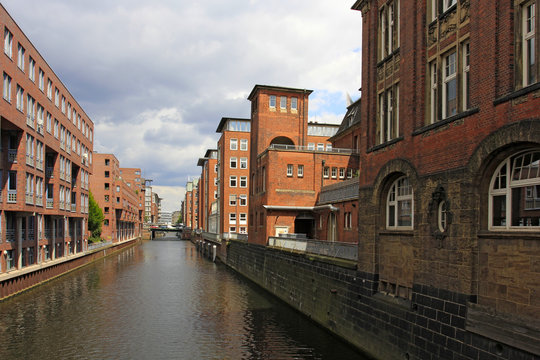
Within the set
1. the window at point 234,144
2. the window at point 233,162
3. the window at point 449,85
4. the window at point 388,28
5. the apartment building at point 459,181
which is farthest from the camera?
the window at point 234,144

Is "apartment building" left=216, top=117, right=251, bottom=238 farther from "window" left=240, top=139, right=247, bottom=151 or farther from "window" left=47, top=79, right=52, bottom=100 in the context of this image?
"window" left=47, top=79, right=52, bottom=100

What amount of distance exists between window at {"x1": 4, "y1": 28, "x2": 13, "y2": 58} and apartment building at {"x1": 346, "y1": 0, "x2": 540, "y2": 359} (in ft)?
85.6

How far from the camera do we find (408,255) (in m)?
16.2

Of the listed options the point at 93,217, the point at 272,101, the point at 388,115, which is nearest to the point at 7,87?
the point at 272,101

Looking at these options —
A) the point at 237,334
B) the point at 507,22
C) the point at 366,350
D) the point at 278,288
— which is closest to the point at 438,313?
the point at 366,350

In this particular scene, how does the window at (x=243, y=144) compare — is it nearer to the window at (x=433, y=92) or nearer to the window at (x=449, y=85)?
the window at (x=433, y=92)

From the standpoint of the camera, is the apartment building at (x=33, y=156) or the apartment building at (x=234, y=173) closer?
the apartment building at (x=33, y=156)

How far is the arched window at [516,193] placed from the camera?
10.9m

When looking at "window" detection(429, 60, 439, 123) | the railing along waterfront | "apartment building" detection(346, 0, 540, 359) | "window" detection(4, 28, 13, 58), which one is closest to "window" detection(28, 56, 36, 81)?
"window" detection(4, 28, 13, 58)

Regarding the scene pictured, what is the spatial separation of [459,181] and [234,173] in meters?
62.6

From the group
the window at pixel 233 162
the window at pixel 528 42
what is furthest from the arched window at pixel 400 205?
the window at pixel 233 162

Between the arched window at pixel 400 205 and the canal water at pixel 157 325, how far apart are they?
5517 mm

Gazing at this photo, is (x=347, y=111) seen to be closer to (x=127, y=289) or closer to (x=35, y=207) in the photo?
(x=127, y=289)

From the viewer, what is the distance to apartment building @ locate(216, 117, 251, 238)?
70456 millimetres
